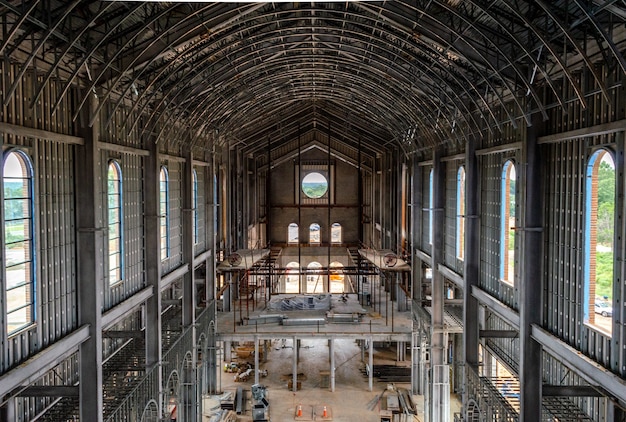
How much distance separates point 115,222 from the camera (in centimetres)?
1853

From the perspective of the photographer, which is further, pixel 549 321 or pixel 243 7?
pixel 243 7

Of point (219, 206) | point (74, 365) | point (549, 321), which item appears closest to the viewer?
point (549, 321)

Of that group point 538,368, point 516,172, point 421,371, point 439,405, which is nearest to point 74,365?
point 538,368

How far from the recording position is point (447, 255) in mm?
26078

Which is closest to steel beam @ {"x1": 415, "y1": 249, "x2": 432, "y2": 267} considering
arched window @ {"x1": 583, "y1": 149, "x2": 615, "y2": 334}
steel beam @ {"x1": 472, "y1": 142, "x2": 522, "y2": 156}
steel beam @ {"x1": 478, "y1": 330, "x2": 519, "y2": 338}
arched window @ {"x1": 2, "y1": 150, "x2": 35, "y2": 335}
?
steel beam @ {"x1": 478, "y1": 330, "x2": 519, "y2": 338}

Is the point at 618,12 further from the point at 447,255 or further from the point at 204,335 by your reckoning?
the point at 204,335

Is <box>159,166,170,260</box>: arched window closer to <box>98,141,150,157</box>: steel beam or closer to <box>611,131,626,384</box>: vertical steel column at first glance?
<box>98,141,150,157</box>: steel beam

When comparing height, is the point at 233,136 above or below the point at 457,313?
above

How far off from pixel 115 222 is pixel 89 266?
3365 mm

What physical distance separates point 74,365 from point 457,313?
19238 mm

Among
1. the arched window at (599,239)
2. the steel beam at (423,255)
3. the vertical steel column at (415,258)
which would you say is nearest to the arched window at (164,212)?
the steel beam at (423,255)

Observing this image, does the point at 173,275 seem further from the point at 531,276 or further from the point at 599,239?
the point at 599,239

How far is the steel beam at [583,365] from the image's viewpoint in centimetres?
1134

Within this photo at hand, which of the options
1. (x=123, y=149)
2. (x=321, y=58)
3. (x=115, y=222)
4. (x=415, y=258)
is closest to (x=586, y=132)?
(x=123, y=149)
